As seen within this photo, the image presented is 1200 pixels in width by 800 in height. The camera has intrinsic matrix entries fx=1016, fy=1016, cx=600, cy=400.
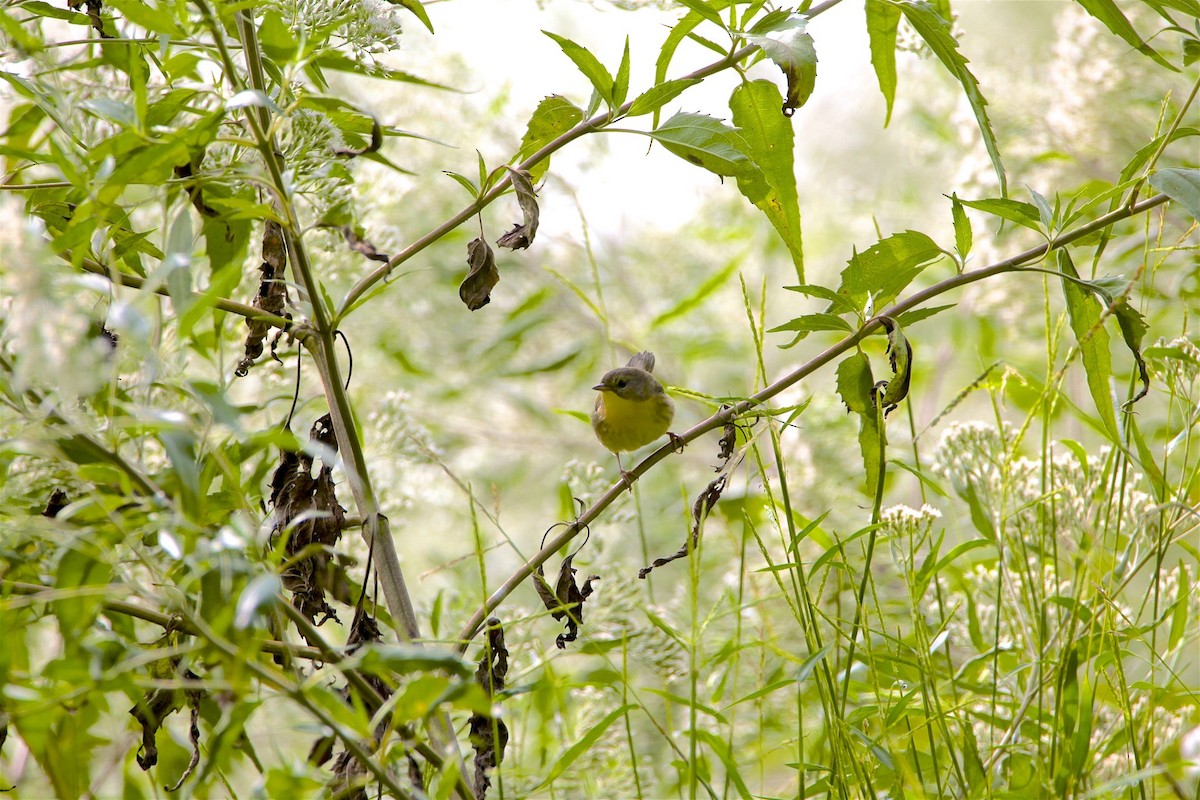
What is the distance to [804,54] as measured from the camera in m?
0.93

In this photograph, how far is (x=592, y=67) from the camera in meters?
0.98

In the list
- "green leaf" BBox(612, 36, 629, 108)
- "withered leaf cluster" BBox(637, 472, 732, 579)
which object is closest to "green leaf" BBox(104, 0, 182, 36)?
"green leaf" BBox(612, 36, 629, 108)

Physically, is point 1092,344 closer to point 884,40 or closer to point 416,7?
Result: point 884,40

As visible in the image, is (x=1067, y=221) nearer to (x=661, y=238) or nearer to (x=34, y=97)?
(x=34, y=97)

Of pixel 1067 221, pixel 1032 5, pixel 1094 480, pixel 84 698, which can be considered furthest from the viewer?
pixel 1032 5

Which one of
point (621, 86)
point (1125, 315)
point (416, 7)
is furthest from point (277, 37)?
point (1125, 315)

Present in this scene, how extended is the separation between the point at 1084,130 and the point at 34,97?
2.73 m

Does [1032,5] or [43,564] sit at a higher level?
[1032,5]

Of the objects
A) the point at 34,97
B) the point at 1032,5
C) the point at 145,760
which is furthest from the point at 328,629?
the point at 1032,5

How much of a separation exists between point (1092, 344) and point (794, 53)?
44 cm

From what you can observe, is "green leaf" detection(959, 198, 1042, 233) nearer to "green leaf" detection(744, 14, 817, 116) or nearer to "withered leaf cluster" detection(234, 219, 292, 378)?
"green leaf" detection(744, 14, 817, 116)

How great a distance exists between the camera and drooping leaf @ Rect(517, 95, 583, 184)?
1067 millimetres

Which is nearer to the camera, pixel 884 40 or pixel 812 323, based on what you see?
pixel 812 323

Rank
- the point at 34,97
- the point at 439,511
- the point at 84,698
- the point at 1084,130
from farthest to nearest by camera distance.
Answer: the point at 439,511 < the point at 1084,130 < the point at 34,97 < the point at 84,698
